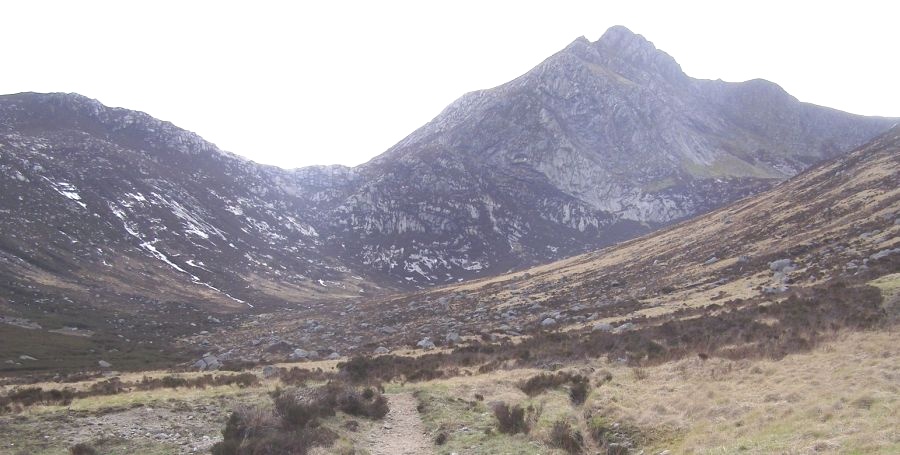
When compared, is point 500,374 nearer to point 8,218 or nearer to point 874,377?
point 874,377

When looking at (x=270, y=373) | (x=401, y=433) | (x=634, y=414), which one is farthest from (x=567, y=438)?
(x=270, y=373)

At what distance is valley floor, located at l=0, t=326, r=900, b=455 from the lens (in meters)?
13.4

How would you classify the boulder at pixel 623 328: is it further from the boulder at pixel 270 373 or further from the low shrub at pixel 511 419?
the boulder at pixel 270 373

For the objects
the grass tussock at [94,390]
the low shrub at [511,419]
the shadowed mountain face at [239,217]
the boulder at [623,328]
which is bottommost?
the boulder at [623,328]

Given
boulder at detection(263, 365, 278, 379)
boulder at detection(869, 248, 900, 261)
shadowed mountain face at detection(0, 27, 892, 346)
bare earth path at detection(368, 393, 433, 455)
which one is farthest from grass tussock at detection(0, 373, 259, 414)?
shadowed mountain face at detection(0, 27, 892, 346)

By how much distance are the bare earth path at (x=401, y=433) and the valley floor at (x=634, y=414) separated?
0.16 ft

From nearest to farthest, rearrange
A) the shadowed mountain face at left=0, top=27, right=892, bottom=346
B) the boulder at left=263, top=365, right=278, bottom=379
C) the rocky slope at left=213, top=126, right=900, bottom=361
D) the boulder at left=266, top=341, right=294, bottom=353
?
the boulder at left=263, top=365, right=278, bottom=379, the rocky slope at left=213, top=126, right=900, bottom=361, the boulder at left=266, top=341, right=294, bottom=353, the shadowed mountain face at left=0, top=27, right=892, bottom=346

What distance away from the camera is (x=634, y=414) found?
Result: 1748cm

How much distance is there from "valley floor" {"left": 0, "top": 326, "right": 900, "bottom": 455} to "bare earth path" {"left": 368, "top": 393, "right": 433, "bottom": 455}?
5 centimetres

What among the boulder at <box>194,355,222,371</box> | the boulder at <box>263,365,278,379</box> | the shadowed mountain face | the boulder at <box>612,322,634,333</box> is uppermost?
the shadowed mountain face

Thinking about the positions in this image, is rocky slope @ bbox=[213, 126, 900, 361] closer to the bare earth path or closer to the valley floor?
the valley floor

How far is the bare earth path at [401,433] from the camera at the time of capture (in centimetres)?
1786

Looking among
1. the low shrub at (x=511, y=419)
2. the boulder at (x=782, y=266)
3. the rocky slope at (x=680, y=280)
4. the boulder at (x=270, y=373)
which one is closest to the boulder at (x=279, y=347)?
the rocky slope at (x=680, y=280)

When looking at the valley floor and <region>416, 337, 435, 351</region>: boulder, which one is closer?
the valley floor
